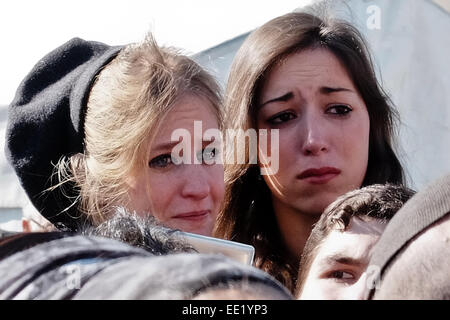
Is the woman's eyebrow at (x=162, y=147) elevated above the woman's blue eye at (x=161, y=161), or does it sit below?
above

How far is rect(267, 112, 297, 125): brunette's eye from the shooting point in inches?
58.6

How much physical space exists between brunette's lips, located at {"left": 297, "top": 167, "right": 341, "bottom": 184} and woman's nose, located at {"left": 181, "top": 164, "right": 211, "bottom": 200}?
272 millimetres

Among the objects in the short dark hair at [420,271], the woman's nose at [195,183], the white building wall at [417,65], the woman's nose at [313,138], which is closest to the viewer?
the short dark hair at [420,271]

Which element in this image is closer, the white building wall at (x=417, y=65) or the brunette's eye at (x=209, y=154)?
the brunette's eye at (x=209, y=154)

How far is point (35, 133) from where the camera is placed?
1.22m

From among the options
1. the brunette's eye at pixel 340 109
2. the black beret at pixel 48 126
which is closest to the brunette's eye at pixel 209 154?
the black beret at pixel 48 126

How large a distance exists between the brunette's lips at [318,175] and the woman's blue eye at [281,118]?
0.42 ft

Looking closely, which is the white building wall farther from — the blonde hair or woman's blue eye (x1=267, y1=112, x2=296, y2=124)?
the blonde hair

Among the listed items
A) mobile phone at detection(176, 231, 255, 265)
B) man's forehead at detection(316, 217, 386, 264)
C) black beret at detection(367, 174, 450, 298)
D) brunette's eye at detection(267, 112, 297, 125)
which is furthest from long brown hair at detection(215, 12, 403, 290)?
black beret at detection(367, 174, 450, 298)

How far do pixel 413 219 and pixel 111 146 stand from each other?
2.59 ft

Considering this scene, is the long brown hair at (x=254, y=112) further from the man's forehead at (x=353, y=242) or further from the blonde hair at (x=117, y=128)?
the man's forehead at (x=353, y=242)

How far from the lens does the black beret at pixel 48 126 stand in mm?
1221

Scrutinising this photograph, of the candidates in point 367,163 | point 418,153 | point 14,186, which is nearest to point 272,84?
point 367,163

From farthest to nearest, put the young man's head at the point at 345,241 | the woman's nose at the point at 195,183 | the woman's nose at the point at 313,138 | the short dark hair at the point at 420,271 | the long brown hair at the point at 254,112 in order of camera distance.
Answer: the long brown hair at the point at 254,112, the woman's nose at the point at 313,138, the woman's nose at the point at 195,183, the young man's head at the point at 345,241, the short dark hair at the point at 420,271
